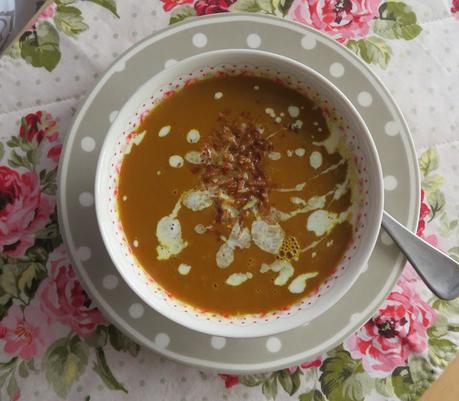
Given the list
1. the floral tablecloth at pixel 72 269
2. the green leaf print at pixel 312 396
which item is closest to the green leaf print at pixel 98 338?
the floral tablecloth at pixel 72 269

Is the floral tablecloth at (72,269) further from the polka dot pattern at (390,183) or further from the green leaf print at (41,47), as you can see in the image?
the polka dot pattern at (390,183)

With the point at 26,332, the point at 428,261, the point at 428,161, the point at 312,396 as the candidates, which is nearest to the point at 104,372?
the point at 26,332

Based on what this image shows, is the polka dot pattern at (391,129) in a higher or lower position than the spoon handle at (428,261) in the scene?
higher

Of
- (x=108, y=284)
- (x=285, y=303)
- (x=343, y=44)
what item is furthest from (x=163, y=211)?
(x=343, y=44)

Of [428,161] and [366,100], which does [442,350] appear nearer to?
[428,161]

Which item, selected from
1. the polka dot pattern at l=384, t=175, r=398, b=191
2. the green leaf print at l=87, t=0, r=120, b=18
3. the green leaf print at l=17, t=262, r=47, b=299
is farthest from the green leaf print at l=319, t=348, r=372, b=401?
the green leaf print at l=87, t=0, r=120, b=18

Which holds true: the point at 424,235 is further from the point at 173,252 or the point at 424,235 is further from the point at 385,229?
the point at 173,252
